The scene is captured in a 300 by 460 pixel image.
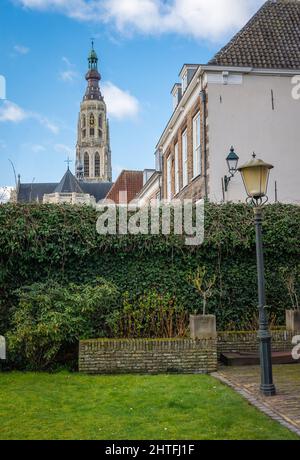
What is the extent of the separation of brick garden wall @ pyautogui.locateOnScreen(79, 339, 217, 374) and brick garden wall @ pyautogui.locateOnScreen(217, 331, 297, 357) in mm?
1285

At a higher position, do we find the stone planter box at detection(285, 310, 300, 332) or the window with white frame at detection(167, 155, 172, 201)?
the window with white frame at detection(167, 155, 172, 201)

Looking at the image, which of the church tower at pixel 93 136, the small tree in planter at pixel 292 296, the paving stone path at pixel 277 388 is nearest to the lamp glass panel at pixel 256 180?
the paving stone path at pixel 277 388

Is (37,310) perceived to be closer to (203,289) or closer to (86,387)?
(86,387)

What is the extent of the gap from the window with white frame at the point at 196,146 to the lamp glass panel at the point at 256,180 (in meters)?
11.7

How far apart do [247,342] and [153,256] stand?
3.11m

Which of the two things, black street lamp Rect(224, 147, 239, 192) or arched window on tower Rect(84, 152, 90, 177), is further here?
arched window on tower Rect(84, 152, 90, 177)

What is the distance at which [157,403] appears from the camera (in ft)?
24.0

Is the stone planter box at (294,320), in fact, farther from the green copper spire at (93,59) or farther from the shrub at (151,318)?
the green copper spire at (93,59)

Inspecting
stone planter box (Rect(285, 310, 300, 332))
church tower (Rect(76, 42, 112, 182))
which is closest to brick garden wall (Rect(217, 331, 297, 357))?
stone planter box (Rect(285, 310, 300, 332))

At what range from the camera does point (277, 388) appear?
8172mm

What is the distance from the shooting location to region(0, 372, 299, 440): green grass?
583 centimetres

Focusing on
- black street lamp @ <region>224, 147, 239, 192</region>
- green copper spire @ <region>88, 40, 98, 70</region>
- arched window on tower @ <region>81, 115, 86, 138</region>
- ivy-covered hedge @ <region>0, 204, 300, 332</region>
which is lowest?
ivy-covered hedge @ <region>0, 204, 300, 332</region>

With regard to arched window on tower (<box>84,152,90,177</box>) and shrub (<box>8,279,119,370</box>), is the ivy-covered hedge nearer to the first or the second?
shrub (<box>8,279,119,370</box>)

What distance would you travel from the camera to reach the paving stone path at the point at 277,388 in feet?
21.2
